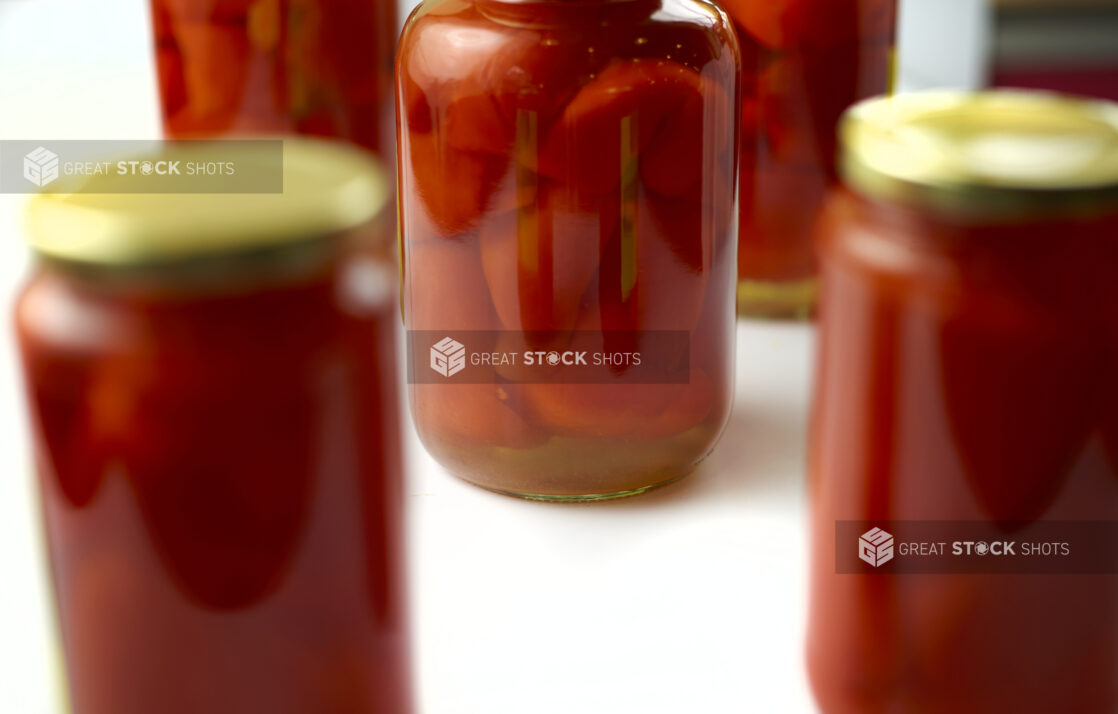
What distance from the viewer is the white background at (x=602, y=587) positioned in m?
0.47

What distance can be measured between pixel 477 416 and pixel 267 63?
26cm

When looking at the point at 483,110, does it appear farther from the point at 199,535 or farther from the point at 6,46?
the point at 6,46

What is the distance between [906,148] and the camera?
37 cm

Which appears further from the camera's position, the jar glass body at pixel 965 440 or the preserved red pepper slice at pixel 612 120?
the preserved red pepper slice at pixel 612 120

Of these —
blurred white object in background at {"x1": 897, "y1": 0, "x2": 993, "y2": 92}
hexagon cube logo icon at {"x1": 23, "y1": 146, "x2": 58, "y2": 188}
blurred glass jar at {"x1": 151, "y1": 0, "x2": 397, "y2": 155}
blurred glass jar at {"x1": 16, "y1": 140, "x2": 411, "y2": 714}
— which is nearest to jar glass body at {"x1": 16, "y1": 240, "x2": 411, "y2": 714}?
blurred glass jar at {"x1": 16, "y1": 140, "x2": 411, "y2": 714}

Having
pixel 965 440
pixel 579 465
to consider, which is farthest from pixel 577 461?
pixel 965 440

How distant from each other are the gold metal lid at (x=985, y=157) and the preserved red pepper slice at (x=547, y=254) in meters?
0.15

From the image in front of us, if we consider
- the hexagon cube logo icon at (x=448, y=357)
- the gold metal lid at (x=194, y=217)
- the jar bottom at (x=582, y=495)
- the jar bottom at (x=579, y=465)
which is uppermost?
the gold metal lid at (x=194, y=217)

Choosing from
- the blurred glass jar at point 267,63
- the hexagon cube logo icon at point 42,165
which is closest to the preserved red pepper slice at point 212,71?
the blurred glass jar at point 267,63

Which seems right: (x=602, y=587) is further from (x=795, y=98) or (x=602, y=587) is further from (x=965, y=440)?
(x=795, y=98)

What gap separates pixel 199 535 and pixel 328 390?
0.05m

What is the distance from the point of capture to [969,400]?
1.27 feet

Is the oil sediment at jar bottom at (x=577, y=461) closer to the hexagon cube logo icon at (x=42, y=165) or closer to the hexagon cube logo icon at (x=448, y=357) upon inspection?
the hexagon cube logo icon at (x=448, y=357)

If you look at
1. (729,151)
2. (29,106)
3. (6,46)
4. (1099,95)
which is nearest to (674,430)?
(729,151)
